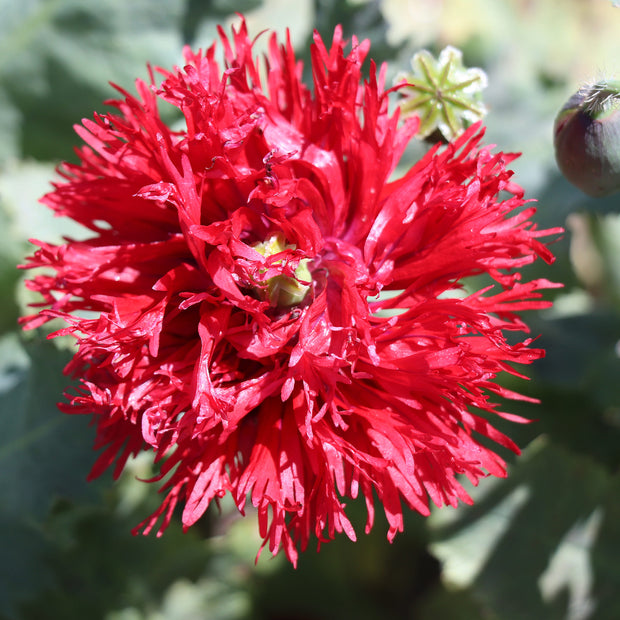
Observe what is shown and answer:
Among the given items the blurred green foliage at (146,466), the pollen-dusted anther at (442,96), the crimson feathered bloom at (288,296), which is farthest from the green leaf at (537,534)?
the pollen-dusted anther at (442,96)

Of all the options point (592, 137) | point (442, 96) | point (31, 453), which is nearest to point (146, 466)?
point (31, 453)

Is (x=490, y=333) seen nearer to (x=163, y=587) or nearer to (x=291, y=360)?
(x=291, y=360)

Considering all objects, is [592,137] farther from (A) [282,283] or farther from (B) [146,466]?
(B) [146,466]

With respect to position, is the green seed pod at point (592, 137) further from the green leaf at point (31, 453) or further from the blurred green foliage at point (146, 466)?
the green leaf at point (31, 453)

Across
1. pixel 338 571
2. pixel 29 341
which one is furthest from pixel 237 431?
pixel 338 571

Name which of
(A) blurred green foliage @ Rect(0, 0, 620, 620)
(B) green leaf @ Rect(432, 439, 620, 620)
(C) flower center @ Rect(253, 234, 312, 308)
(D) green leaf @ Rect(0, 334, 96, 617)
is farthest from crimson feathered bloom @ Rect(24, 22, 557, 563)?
(B) green leaf @ Rect(432, 439, 620, 620)

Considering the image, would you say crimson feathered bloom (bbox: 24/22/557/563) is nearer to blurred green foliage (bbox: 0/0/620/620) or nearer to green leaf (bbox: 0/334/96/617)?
green leaf (bbox: 0/334/96/617)
